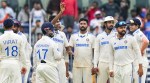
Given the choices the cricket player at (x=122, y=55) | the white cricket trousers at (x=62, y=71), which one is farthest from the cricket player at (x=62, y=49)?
the cricket player at (x=122, y=55)

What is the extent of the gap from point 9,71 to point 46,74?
1.04 metres

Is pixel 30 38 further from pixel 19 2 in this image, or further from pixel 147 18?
pixel 147 18

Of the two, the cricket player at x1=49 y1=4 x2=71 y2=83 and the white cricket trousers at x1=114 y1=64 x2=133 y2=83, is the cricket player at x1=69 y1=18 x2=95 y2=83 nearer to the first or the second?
the cricket player at x1=49 y1=4 x2=71 y2=83

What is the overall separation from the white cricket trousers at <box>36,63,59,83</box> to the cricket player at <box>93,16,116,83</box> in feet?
8.29

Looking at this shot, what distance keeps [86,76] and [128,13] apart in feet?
27.1

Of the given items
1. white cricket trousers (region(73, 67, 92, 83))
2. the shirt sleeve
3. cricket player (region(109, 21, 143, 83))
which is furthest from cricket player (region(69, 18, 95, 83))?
cricket player (region(109, 21, 143, 83))

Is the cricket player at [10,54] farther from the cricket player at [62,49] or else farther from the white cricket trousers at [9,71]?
the cricket player at [62,49]

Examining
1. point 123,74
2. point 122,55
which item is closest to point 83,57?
point 122,55

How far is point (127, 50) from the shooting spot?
19.6m

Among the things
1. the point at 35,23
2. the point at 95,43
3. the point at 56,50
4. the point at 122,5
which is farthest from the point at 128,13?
the point at 56,50

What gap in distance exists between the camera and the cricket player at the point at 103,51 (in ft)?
67.5

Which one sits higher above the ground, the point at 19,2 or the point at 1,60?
the point at 19,2

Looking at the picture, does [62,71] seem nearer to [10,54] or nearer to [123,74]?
[123,74]

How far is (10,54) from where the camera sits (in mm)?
18656
